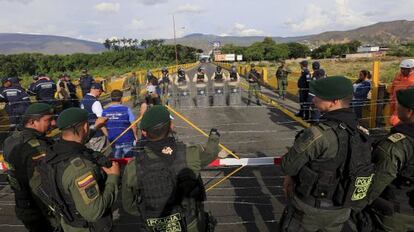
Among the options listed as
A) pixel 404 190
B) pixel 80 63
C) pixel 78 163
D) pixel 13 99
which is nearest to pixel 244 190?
pixel 404 190

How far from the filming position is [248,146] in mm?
8297

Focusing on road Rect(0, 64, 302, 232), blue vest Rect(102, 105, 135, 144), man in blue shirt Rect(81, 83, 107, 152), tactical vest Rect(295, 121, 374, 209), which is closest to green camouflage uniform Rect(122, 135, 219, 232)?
tactical vest Rect(295, 121, 374, 209)

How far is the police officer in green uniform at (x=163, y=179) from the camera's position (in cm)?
249

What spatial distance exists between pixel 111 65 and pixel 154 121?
75.3 m

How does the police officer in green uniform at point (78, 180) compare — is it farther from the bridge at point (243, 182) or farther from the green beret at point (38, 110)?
the bridge at point (243, 182)

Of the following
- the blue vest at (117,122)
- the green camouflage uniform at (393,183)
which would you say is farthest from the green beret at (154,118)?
the blue vest at (117,122)

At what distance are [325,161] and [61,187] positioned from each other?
1911 millimetres

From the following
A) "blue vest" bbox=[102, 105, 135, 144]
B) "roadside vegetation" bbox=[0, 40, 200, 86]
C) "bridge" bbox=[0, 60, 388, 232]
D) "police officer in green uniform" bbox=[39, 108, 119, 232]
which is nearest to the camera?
"police officer in green uniform" bbox=[39, 108, 119, 232]

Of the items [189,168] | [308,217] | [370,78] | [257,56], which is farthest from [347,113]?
[257,56]

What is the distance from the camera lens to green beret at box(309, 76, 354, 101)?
2.53 metres

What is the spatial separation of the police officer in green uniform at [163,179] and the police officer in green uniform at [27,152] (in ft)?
3.85

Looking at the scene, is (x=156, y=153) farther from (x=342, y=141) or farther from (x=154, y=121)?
(x=342, y=141)

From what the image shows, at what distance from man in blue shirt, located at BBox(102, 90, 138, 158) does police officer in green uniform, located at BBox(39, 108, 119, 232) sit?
8.77ft

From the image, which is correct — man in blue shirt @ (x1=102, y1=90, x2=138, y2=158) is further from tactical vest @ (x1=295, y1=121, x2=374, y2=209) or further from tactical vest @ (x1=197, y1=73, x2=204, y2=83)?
tactical vest @ (x1=197, y1=73, x2=204, y2=83)
